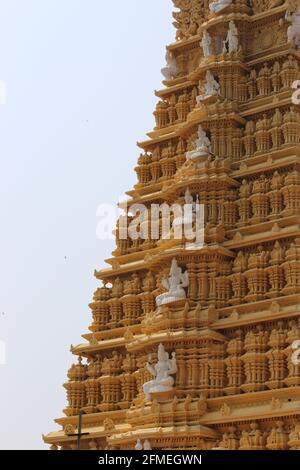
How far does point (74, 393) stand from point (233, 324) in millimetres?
7406

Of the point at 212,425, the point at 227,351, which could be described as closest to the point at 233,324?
the point at 227,351

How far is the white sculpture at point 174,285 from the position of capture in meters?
37.8

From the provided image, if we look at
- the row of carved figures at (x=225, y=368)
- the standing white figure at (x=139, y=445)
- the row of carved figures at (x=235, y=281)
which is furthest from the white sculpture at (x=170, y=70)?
the standing white figure at (x=139, y=445)

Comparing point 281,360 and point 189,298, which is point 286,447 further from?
point 189,298

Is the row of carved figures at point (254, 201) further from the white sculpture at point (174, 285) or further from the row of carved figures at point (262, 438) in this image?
the row of carved figures at point (262, 438)

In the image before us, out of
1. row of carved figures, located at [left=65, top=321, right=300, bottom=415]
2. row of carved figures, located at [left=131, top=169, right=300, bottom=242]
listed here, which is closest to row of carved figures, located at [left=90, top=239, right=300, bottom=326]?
row of carved figures, located at [left=131, top=169, right=300, bottom=242]

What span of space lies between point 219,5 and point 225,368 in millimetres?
13429

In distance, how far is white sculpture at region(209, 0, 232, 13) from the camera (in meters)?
42.3

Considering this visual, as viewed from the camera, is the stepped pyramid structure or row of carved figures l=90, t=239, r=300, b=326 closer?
the stepped pyramid structure

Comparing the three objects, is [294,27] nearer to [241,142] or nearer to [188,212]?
[241,142]

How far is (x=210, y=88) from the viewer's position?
135 feet

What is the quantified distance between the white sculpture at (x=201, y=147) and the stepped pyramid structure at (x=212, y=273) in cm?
7

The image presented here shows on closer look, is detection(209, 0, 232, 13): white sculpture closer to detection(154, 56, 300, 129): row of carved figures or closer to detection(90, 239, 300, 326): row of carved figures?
detection(154, 56, 300, 129): row of carved figures

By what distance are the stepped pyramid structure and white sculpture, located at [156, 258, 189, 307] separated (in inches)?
1.7
